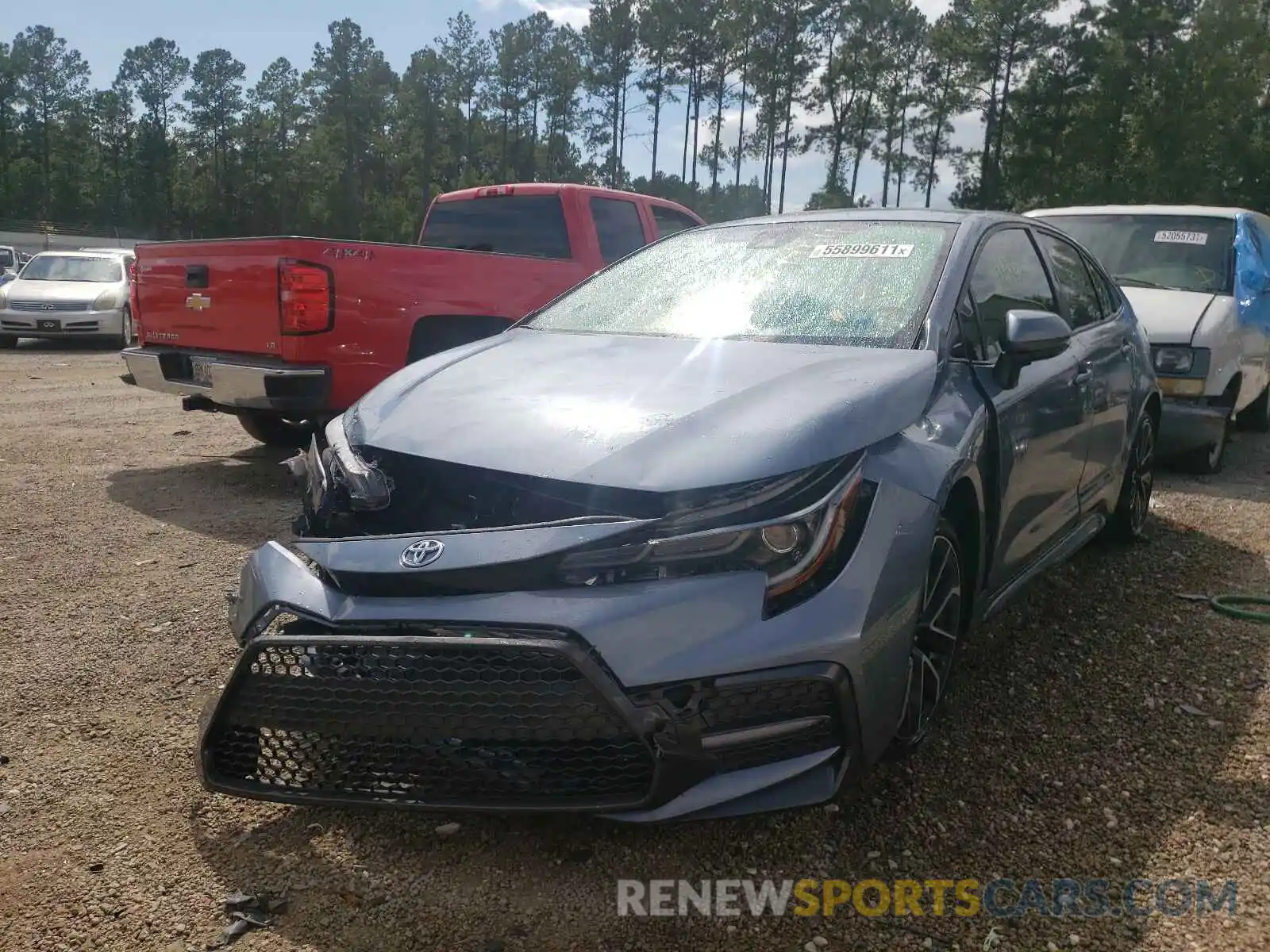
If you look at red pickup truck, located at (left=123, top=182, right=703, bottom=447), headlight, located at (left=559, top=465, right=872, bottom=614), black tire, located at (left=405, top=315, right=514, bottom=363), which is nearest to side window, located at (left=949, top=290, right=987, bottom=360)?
headlight, located at (left=559, top=465, right=872, bottom=614)

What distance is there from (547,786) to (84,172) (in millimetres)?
87209

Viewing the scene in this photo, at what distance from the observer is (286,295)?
18.1ft

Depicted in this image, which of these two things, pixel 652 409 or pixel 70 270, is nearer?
pixel 652 409

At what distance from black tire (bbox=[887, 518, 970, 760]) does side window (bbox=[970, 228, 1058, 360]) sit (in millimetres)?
773

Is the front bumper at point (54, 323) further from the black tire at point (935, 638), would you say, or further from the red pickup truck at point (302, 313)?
the black tire at point (935, 638)

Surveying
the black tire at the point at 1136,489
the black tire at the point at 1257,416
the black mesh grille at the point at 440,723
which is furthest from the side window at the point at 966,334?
the black tire at the point at 1257,416

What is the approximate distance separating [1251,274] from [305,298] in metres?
6.36

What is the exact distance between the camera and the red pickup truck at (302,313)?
18.2ft

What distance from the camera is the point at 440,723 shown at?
2119 mm

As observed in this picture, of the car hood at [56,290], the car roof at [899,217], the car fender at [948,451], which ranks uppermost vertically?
the car roof at [899,217]

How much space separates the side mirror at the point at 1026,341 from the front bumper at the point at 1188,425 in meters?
3.70

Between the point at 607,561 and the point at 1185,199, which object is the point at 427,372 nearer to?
the point at 607,561

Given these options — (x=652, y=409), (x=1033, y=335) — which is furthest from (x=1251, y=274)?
(x=652, y=409)

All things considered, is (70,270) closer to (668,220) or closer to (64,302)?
(64,302)
